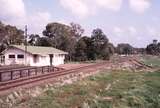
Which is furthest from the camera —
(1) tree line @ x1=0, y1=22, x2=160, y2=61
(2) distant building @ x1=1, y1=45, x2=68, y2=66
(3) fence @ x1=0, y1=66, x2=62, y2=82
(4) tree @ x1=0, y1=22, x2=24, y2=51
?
(1) tree line @ x1=0, y1=22, x2=160, y2=61

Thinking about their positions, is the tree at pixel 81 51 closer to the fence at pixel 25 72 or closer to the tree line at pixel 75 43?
the tree line at pixel 75 43

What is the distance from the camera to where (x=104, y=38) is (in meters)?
98.2

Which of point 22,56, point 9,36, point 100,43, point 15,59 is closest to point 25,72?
point 22,56

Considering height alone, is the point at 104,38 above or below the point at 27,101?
above

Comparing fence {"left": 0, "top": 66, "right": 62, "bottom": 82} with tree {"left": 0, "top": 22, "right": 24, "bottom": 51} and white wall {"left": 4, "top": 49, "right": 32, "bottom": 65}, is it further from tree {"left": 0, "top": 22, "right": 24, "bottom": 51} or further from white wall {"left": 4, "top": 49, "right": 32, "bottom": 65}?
tree {"left": 0, "top": 22, "right": 24, "bottom": 51}

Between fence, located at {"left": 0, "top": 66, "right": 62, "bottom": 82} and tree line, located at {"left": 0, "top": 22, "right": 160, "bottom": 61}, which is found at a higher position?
tree line, located at {"left": 0, "top": 22, "right": 160, "bottom": 61}

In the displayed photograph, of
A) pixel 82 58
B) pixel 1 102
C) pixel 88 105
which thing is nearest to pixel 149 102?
pixel 88 105

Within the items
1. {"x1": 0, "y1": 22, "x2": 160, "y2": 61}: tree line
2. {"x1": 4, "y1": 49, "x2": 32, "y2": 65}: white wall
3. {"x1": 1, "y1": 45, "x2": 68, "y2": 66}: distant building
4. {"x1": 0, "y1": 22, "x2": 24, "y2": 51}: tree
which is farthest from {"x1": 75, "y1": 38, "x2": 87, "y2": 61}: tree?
{"x1": 4, "y1": 49, "x2": 32, "y2": 65}: white wall

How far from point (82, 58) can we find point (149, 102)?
75430 mm

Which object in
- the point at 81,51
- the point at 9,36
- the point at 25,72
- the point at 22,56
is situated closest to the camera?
the point at 25,72

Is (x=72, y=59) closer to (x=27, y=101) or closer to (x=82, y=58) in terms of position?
(x=82, y=58)

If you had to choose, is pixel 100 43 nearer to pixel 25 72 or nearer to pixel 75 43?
pixel 75 43

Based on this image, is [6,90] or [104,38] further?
[104,38]

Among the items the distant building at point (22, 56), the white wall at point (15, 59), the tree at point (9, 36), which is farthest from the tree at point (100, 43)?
the white wall at point (15, 59)
